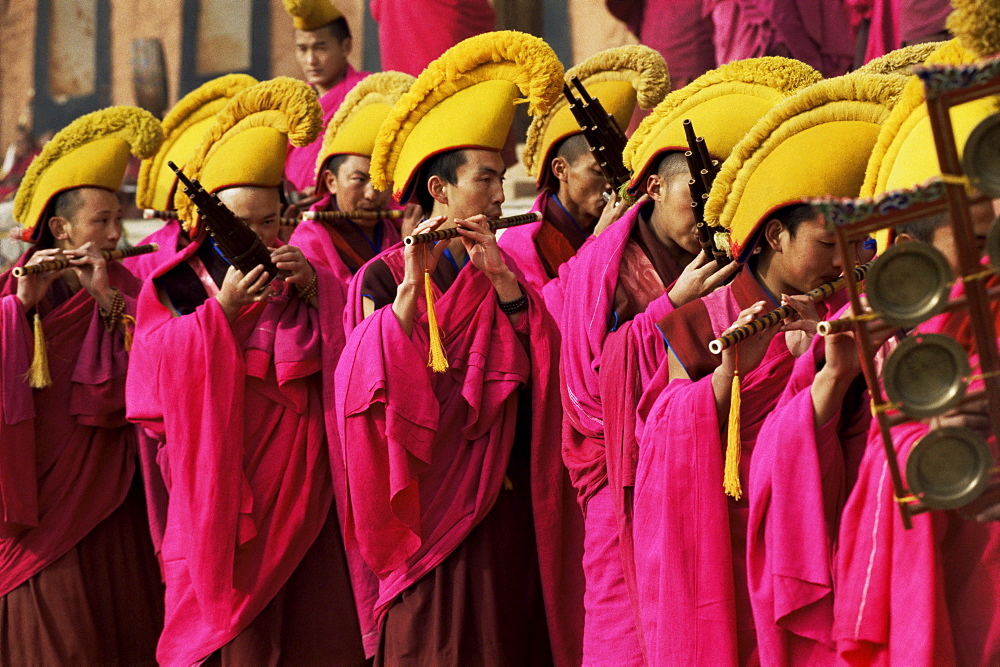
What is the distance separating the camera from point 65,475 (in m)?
6.54

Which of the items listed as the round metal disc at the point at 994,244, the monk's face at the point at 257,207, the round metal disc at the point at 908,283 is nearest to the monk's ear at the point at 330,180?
the monk's face at the point at 257,207

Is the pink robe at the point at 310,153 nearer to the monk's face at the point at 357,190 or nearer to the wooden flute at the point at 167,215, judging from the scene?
the wooden flute at the point at 167,215

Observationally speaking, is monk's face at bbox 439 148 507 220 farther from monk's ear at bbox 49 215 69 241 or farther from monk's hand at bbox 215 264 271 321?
monk's ear at bbox 49 215 69 241

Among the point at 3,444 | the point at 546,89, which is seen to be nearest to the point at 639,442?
the point at 546,89

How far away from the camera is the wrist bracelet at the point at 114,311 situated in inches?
257

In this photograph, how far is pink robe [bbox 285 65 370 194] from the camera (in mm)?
8203

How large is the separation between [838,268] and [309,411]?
2.49 meters

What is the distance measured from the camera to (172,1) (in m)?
12.5

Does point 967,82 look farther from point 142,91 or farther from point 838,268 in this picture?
point 142,91

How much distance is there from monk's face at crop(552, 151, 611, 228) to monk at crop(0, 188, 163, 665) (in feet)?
6.42

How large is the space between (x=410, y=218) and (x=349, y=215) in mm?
287

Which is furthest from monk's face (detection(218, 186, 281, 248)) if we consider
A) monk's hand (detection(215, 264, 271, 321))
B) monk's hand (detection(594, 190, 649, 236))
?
monk's hand (detection(594, 190, 649, 236))

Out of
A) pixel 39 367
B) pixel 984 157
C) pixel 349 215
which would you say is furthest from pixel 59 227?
pixel 984 157

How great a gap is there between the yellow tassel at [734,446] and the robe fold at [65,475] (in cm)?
340
